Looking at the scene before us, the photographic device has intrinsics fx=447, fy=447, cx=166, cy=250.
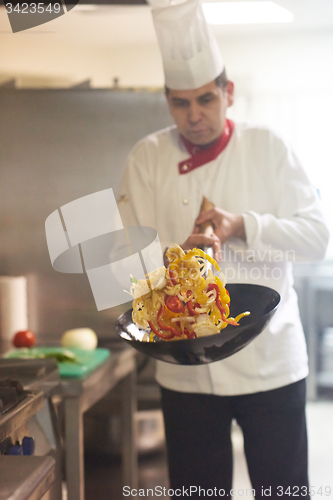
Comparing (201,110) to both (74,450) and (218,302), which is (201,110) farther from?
(74,450)

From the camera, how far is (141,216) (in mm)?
835

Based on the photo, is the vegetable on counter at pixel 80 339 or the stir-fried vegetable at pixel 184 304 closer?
the stir-fried vegetable at pixel 184 304

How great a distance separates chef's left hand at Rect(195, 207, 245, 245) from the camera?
0.80 metres

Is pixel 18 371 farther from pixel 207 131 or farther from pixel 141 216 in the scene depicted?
pixel 207 131

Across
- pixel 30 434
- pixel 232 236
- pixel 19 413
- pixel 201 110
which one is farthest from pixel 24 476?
pixel 201 110

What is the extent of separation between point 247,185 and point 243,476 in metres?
0.55

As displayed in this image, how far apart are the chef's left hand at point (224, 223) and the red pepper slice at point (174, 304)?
23 centimetres

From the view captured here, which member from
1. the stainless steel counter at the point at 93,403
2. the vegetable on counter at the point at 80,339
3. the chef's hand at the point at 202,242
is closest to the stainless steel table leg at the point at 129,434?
the stainless steel counter at the point at 93,403

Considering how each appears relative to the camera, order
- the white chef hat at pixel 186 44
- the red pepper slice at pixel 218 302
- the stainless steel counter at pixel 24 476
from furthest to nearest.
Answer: the white chef hat at pixel 186 44, the red pepper slice at pixel 218 302, the stainless steel counter at pixel 24 476

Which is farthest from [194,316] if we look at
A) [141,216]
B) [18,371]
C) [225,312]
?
[18,371]

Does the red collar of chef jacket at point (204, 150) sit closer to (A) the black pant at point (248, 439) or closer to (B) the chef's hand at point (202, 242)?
(B) the chef's hand at point (202, 242)

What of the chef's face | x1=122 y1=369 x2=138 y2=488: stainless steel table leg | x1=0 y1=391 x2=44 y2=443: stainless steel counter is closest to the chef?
the chef's face

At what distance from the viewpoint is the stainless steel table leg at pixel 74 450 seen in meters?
0.83

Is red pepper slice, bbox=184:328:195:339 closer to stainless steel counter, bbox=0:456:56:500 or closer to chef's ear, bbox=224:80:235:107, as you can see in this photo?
stainless steel counter, bbox=0:456:56:500
